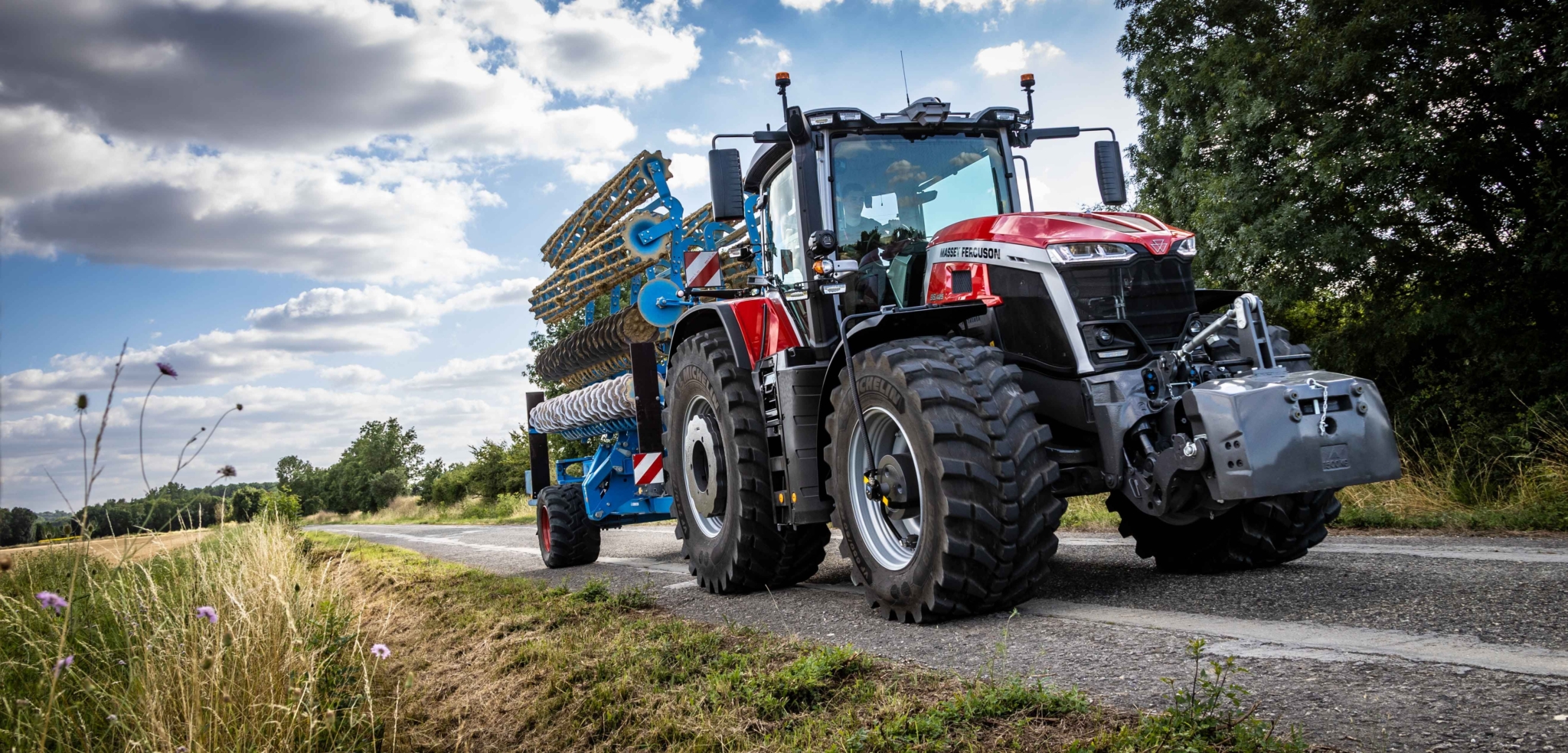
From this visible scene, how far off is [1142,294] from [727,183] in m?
2.32

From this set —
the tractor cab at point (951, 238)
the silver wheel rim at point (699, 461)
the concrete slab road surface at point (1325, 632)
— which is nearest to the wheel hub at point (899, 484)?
the concrete slab road surface at point (1325, 632)

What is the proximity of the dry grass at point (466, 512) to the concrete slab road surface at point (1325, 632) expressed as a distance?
55.3ft

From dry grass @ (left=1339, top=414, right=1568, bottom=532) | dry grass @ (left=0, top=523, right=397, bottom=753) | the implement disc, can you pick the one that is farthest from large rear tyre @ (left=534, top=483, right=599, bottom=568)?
dry grass @ (left=1339, top=414, right=1568, bottom=532)

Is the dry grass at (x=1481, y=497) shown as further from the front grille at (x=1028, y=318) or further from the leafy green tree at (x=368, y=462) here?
the leafy green tree at (x=368, y=462)

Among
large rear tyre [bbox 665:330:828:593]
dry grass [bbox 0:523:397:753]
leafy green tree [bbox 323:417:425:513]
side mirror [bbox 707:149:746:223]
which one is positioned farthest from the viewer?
leafy green tree [bbox 323:417:425:513]

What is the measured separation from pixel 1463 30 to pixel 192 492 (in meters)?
12.2

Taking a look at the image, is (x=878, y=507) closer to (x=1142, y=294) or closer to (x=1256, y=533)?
(x=1142, y=294)

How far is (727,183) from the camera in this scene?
5754mm

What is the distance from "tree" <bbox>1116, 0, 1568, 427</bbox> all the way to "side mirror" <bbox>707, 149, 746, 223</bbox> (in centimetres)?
791

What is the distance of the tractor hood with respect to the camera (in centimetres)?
501

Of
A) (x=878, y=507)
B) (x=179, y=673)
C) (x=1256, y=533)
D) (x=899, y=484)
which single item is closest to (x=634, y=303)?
(x=878, y=507)

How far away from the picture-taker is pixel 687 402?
23.0 feet

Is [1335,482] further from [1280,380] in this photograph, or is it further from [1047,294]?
[1047,294]

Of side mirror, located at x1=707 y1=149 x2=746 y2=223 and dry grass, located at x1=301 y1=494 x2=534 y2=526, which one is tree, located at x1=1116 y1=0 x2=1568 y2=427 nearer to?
side mirror, located at x1=707 y1=149 x2=746 y2=223
